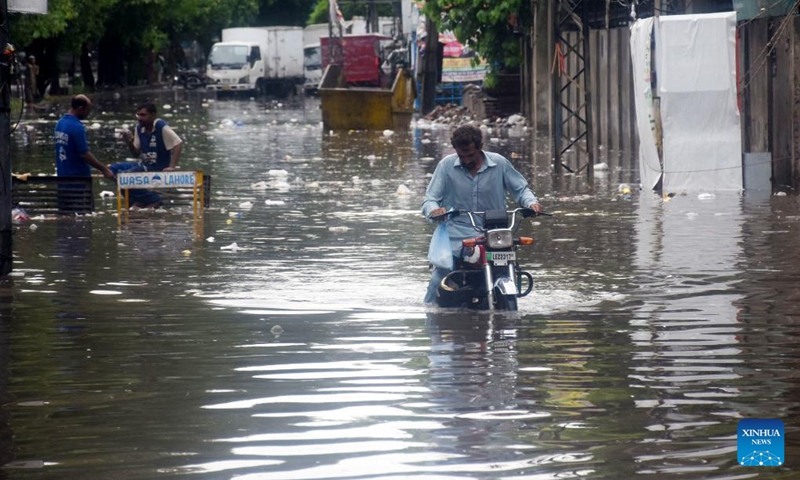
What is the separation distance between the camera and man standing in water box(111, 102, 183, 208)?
18.6 m

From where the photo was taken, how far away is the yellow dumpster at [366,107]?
133 ft

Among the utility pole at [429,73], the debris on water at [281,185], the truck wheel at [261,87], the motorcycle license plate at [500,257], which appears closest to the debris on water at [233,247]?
the motorcycle license plate at [500,257]

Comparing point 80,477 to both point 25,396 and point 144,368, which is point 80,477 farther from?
point 144,368

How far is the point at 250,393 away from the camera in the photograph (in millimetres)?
7977

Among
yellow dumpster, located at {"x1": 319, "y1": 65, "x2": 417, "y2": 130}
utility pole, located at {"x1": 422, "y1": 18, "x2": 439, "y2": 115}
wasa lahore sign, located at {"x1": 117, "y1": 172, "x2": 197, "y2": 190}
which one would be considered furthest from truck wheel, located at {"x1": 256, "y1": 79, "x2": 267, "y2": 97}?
wasa lahore sign, located at {"x1": 117, "y1": 172, "x2": 197, "y2": 190}

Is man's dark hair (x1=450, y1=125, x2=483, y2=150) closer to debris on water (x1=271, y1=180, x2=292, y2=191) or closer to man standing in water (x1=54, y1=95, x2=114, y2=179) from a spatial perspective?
man standing in water (x1=54, y1=95, x2=114, y2=179)

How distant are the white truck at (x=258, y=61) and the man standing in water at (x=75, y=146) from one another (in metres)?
50.8

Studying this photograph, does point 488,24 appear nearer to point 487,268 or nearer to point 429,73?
point 429,73

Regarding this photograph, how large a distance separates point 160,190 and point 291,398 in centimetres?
1191

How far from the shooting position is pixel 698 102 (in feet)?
65.6

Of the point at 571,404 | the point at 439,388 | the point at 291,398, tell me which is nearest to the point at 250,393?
the point at 291,398

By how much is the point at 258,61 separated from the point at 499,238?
6176 cm

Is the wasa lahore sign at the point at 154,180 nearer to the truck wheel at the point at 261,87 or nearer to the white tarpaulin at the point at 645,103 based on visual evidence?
the white tarpaulin at the point at 645,103

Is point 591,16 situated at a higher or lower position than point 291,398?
higher
